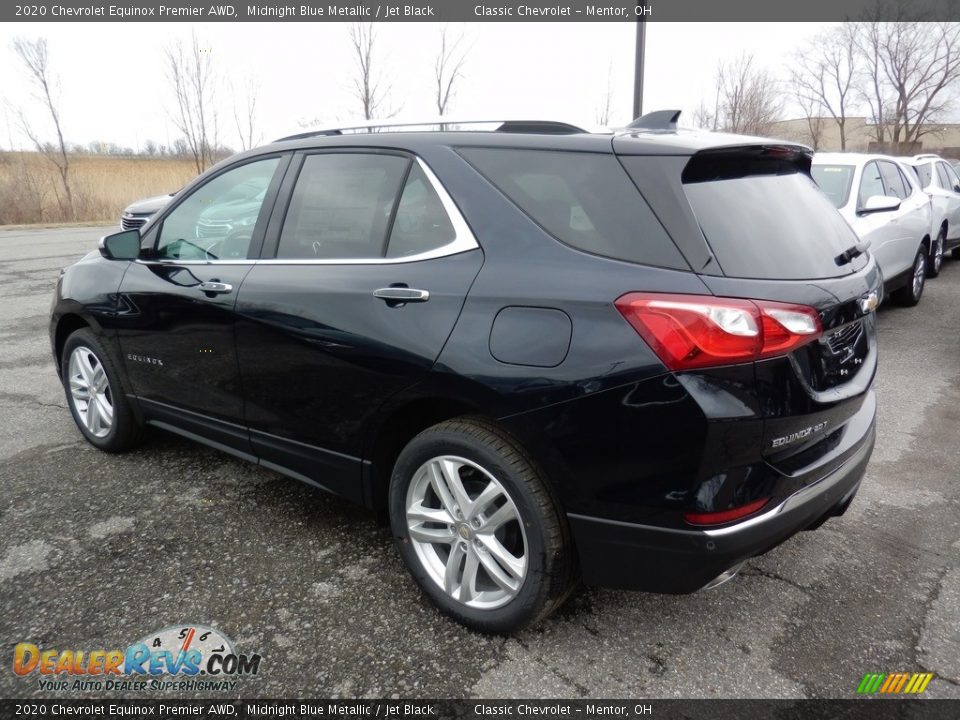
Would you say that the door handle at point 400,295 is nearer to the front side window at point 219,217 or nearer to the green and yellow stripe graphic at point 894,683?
the front side window at point 219,217

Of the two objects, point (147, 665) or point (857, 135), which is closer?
point (147, 665)

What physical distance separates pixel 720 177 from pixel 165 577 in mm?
2570

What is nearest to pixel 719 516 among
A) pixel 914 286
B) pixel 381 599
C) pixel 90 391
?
pixel 381 599

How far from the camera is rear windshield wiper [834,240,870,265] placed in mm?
2502

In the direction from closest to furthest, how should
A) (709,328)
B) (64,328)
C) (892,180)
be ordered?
1. (709,328)
2. (64,328)
3. (892,180)

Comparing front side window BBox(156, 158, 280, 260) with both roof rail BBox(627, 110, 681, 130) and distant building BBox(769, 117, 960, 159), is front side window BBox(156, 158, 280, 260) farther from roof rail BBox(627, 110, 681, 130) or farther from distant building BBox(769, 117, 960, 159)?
distant building BBox(769, 117, 960, 159)

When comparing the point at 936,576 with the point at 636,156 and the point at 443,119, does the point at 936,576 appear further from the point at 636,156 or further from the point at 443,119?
the point at 443,119

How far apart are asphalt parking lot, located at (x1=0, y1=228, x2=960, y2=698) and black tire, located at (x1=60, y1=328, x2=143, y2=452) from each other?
0.35 ft

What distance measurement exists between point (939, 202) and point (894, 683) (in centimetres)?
979

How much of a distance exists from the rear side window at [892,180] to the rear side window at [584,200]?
703cm

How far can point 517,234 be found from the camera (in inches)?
92.9

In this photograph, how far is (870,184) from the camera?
7.48m

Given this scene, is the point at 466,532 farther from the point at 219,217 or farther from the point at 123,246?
the point at 123,246

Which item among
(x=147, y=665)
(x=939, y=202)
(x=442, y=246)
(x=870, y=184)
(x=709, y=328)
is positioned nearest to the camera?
(x=709, y=328)
